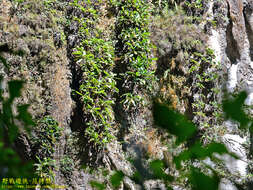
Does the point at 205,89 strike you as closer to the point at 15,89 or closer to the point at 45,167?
the point at 45,167

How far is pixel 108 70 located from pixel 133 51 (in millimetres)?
654

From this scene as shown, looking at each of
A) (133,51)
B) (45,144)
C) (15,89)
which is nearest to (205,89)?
(133,51)

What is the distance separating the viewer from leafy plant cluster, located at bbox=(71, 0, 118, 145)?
14.9ft

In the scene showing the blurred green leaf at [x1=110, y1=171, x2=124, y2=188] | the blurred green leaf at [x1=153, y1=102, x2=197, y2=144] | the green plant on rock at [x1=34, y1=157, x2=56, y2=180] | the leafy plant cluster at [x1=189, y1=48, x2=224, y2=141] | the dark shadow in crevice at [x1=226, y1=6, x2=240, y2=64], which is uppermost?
the dark shadow in crevice at [x1=226, y1=6, x2=240, y2=64]

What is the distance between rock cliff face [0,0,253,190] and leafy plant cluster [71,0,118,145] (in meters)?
0.02

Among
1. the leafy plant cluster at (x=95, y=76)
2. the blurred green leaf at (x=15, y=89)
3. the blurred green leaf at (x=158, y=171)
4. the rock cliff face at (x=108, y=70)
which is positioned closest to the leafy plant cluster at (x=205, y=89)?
the rock cliff face at (x=108, y=70)

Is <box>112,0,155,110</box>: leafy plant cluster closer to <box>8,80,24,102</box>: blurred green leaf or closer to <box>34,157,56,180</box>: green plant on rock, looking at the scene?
<box>34,157,56,180</box>: green plant on rock

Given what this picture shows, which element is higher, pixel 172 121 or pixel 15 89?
pixel 15 89

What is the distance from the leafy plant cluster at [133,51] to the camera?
5148mm

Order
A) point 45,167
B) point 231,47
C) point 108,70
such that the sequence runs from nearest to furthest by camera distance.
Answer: point 45,167 < point 108,70 < point 231,47

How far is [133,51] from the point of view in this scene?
5.27m

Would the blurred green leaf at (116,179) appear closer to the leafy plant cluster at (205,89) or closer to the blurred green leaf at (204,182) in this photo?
the blurred green leaf at (204,182)

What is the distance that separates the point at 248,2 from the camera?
7.88m

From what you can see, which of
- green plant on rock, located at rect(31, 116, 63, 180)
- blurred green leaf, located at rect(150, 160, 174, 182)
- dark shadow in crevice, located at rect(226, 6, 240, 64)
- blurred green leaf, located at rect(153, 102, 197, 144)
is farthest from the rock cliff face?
blurred green leaf, located at rect(153, 102, 197, 144)
